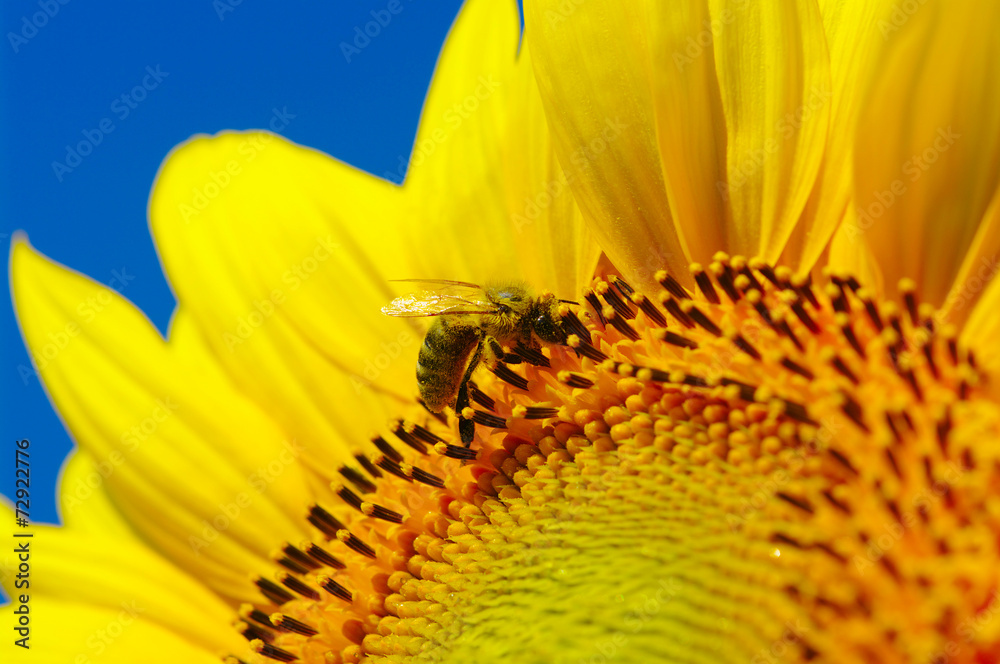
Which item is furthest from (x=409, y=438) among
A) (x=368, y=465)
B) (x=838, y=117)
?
(x=838, y=117)

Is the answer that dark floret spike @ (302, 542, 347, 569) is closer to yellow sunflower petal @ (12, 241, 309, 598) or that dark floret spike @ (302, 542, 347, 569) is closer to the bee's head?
yellow sunflower petal @ (12, 241, 309, 598)

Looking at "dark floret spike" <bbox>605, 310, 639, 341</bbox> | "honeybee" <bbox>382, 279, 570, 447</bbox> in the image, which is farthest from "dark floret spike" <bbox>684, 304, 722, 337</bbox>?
"honeybee" <bbox>382, 279, 570, 447</bbox>

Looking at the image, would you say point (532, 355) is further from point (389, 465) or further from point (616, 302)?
point (389, 465)

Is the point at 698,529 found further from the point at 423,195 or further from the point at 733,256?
the point at 423,195

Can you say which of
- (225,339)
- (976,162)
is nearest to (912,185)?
(976,162)

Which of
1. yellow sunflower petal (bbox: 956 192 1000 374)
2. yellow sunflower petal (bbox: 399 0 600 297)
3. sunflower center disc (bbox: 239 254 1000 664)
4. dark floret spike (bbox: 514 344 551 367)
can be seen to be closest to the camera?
sunflower center disc (bbox: 239 254 1000 664)

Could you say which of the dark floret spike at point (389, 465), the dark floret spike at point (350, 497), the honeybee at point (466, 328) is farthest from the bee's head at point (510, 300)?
the dark floret spike at point (350, 497)
